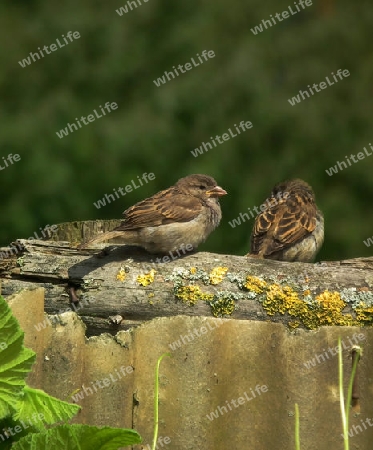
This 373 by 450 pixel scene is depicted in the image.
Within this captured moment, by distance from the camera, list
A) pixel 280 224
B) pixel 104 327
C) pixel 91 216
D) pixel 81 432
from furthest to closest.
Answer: pixel 91 216 < pixel 280 224 < pixel 104 327 < pixel 81 432

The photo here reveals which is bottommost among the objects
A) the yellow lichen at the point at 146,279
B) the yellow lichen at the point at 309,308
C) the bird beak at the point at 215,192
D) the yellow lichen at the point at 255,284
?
the yellow lichen at the point at 309,308

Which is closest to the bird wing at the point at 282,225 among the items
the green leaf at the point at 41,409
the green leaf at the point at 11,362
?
the green leaf at the point at 41,409

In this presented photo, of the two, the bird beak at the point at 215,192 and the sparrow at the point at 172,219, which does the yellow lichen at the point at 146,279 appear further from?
the bird beak at the point at 215,192

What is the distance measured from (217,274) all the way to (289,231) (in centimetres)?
216

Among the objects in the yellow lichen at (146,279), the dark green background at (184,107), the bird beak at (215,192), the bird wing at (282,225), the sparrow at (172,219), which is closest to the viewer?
the yellow lichen at (146,279)

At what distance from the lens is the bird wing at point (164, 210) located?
6699 millimetres

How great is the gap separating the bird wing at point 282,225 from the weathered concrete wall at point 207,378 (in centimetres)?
278

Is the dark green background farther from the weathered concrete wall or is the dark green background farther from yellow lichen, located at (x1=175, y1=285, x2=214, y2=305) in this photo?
the weathered concrete wall

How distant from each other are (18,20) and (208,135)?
3262 mm

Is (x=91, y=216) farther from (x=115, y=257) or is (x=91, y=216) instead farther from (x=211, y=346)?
(x=211, y=346)

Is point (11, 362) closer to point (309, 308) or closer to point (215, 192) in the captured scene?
point (309, 308)

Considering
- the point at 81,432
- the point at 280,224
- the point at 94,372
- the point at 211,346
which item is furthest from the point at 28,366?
Result: the point at 280,224

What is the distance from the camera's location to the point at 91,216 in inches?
416

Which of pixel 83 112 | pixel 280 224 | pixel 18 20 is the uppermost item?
pixel 18 20
